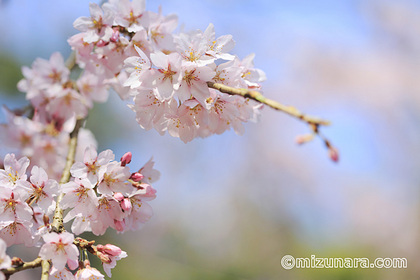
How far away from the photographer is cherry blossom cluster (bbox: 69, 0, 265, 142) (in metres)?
0.61

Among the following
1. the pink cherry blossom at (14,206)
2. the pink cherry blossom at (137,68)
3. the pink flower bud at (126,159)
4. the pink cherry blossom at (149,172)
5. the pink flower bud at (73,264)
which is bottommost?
the pink flower bud at (73,264)

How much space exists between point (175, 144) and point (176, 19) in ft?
14.0

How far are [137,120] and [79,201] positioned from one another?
17 cm

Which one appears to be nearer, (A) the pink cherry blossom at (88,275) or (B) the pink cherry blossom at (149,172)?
(A) the pink cherry blossom at (88,275)

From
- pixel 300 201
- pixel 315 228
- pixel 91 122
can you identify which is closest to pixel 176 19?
pixel 91 122

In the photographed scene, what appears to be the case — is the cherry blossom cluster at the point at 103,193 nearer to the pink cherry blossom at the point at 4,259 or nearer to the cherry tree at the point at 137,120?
the cherry tree at the point at 137,120

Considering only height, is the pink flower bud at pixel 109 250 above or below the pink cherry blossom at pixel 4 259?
above

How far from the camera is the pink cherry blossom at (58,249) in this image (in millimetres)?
548

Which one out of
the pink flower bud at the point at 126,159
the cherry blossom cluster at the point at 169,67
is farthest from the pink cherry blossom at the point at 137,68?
the pink flower bud at the point at 126,159

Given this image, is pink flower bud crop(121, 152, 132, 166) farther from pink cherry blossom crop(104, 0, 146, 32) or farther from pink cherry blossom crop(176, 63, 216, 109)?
pink cherry blossom crop(104, 0, 146, 32)

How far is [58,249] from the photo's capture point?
1.82ft

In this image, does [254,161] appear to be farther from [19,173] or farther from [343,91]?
[19,173]

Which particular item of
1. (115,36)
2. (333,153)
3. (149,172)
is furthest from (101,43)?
(333,153)

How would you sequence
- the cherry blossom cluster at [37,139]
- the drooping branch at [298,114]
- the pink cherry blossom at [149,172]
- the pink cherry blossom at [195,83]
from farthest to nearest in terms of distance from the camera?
1. the cherry blossom cluster at [37,139]
2. the pink cherry blossom at [149,172]
3. the pink cherry blossom at [195,83]
4. the drooping branch at [298,114]
